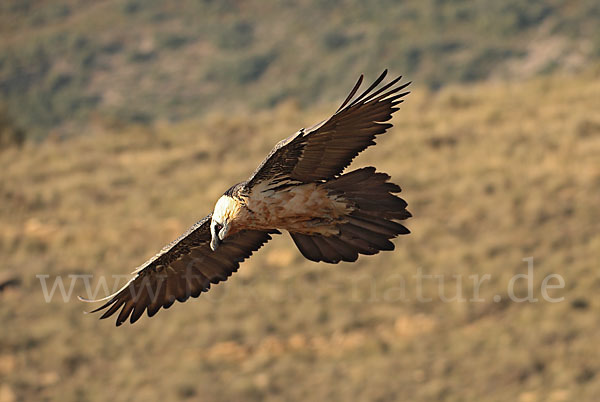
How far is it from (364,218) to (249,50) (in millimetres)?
66043

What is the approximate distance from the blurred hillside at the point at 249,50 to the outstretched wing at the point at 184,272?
4869 centimetres

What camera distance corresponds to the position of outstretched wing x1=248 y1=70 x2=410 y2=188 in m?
6.61

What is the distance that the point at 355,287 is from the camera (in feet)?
62.3

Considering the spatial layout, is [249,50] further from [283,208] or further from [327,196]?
[283,208]

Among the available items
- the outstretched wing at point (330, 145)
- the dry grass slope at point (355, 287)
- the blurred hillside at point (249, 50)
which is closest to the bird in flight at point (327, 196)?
the outstretched wing at point (330, 145)

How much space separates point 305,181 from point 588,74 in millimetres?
27511

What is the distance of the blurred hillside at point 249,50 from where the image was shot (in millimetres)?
61531

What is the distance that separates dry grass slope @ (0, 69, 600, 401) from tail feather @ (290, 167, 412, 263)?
877cm

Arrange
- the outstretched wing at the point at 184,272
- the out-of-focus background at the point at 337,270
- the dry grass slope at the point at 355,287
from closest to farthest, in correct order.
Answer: the outstretched wing at the point at 184,272 < the dry grass slope at the point at 355,287 < the out-of-focus background at the point at 337,270

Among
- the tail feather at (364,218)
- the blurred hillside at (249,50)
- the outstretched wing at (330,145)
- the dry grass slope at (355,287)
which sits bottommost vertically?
the tail feather at (364,218)

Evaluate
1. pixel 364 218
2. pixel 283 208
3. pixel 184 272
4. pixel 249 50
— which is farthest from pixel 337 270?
pixel 249 50

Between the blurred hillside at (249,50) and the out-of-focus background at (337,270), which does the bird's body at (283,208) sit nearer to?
the out-of-focus background at (337,270)

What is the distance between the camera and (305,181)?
279 inches

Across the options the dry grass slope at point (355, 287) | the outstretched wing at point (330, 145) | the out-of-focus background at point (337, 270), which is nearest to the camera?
the outstretched wing at point (330, 145)
